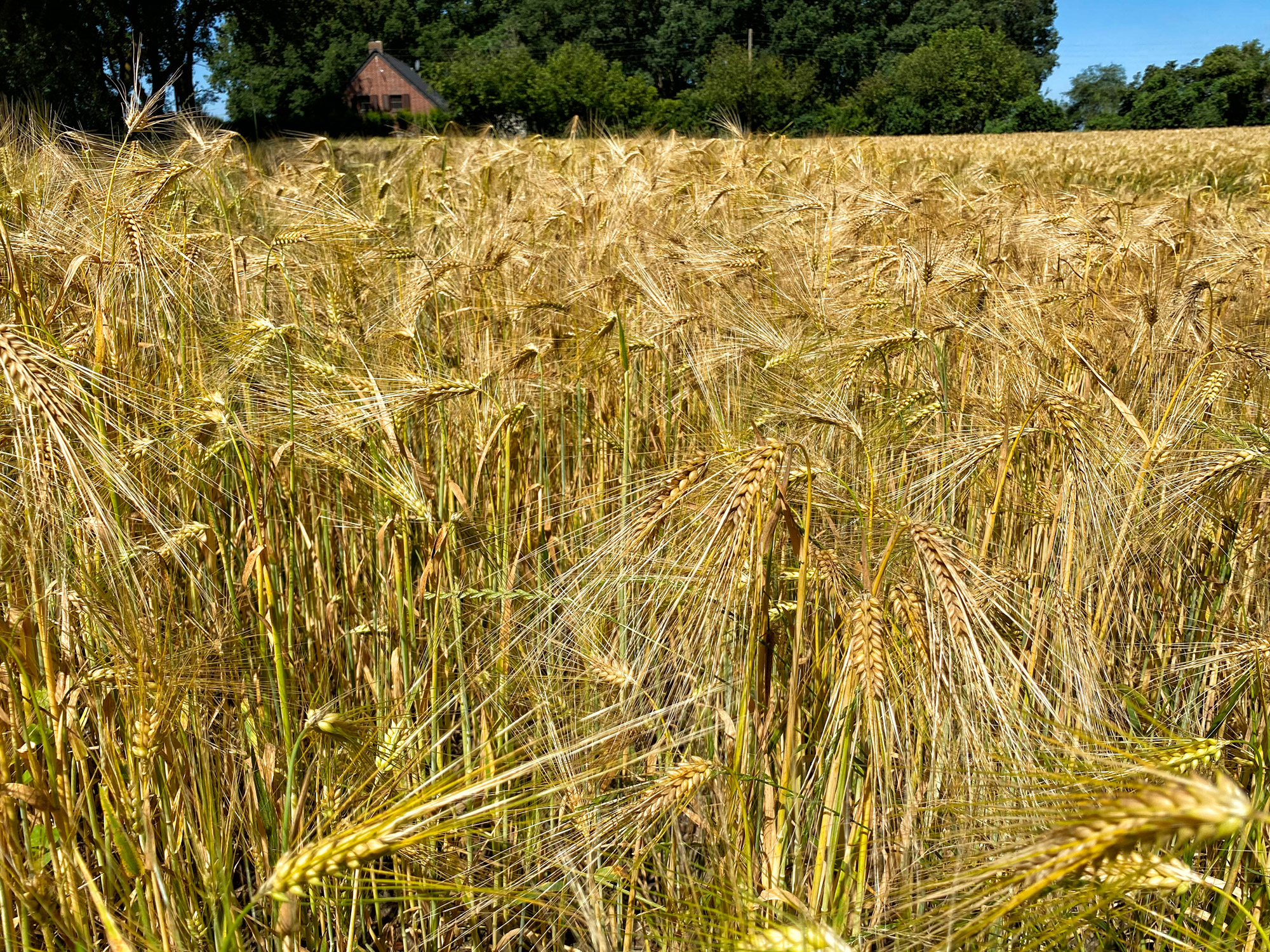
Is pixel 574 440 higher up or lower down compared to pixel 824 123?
lower down

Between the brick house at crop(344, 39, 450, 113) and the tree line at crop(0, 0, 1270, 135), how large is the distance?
1389mm

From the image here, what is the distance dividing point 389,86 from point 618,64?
23088 mm

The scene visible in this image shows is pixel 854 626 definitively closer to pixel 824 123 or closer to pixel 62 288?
pixel 62 288

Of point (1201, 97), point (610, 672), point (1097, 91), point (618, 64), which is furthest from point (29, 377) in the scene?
point (1097, 91)

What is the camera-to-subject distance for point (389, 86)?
53406 mm

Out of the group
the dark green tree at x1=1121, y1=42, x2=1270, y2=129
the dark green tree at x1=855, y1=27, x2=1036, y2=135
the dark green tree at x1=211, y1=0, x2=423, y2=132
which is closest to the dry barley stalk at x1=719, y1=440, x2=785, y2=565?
the dark green tree at x1=211, y1=0, x2=423, y2=132

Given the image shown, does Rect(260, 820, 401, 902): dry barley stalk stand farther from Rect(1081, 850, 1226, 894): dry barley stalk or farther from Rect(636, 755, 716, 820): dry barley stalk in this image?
Rect(1081, 850, 1226, 894): dry barley stalk

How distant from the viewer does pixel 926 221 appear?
13.1ft

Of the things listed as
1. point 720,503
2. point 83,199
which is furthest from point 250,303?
point 720,503

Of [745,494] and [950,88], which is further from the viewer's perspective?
[950,88]

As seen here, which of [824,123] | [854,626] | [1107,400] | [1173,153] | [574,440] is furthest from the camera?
[824,123]

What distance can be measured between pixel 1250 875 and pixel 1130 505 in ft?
2.10

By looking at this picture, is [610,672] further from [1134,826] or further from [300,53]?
[300,53]

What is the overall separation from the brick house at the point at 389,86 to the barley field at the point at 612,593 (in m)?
55.4
